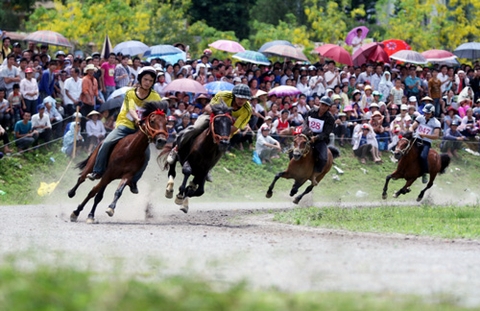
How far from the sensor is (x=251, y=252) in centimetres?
1091

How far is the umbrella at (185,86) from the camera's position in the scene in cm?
2525

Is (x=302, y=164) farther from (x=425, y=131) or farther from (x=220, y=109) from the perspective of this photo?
(x=220, y=109)

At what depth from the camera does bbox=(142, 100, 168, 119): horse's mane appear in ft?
51.7

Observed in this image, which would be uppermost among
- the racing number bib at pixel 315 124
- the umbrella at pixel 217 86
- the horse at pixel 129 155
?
the horse at pixel 129 155

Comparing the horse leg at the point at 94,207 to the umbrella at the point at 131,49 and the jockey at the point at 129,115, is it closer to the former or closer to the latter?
the jockey at the point at 129,115

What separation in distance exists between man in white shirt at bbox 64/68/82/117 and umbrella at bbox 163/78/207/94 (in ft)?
8.22

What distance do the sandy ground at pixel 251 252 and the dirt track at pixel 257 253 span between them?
0.4 inches

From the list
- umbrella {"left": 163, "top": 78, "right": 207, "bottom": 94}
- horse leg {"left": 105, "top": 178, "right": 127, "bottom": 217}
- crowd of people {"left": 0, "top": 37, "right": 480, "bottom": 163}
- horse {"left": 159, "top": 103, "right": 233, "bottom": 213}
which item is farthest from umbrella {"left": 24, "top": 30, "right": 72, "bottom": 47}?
horse leg {"left": 105, "top": 178, "right": 127, "bottom": 217}

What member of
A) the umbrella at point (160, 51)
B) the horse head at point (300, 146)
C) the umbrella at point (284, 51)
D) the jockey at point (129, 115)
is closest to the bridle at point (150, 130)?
the jockey at point (129, 115)

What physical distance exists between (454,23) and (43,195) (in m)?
31.7

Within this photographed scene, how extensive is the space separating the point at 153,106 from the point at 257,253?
560 cm

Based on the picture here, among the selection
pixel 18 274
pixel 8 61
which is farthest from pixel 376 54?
pixel 18 274

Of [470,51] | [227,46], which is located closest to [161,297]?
[227,46]

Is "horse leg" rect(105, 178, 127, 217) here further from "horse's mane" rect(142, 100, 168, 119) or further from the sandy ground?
"horse's mane" rect(142, 100, 168, 119)
